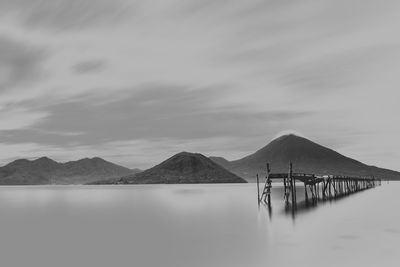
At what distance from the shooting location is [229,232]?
39531 millimetres

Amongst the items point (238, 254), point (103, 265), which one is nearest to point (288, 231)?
point (238, 254)

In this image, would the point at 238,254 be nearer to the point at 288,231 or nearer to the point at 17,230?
the point at 288,231

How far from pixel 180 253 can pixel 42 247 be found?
11031mm

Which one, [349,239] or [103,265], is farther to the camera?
[349,239]

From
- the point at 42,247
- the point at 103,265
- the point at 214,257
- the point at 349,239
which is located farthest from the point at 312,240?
the point at 42,247

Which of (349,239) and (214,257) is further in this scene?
(349,239)

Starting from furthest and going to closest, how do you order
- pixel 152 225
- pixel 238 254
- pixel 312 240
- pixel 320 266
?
pixel 152 225, pixel 312 240, pixel 238 254, pixel 320 266

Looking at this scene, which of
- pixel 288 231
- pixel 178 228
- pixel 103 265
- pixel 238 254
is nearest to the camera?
pixel 103 265

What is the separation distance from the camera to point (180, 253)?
28672mm

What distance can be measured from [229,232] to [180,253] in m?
11.6

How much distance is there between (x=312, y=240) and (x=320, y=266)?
9.60 m

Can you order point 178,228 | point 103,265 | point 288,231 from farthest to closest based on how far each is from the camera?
point 178,228 → point 288,231 → point 103,265

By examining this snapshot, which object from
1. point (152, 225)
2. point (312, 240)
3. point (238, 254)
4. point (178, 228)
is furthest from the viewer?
point (152, 225)

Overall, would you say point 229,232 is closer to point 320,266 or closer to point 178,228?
point 178,228
